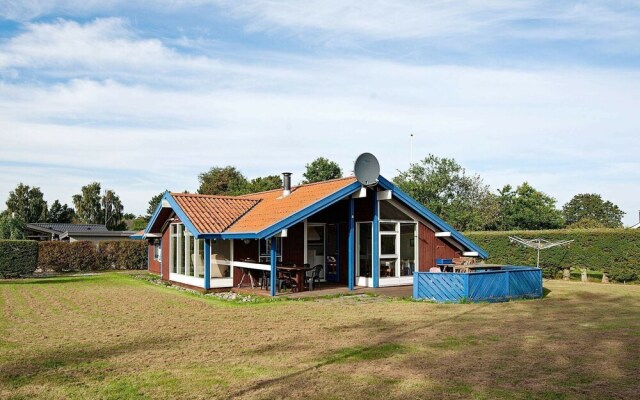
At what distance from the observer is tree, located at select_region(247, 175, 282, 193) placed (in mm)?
50806

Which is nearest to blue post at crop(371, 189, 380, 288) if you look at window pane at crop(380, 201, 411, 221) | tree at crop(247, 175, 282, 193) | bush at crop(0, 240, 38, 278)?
window pane at crop(380, 201, 411, 221)

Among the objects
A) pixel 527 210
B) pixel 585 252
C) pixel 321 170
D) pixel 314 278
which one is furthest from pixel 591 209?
pixel 314 278

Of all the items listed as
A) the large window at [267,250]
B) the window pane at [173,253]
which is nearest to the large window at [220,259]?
the large window at [267,250]

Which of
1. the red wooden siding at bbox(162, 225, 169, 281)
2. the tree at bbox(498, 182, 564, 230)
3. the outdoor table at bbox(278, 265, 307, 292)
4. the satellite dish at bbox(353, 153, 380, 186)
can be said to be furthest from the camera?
the tree at bbox(498, 182, 564, 230)

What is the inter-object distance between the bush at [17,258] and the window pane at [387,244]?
18.2 m

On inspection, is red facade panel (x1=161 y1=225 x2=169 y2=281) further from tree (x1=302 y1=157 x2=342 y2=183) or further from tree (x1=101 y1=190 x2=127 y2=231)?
tree (x1=101 y1=190 x2=127 y2=231)

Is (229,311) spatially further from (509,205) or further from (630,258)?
(509,205)

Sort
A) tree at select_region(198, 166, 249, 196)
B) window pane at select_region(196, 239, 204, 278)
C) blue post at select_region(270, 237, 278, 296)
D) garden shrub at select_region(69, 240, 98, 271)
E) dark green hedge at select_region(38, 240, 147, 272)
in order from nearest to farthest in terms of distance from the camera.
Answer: blue post at select_region(270, 237, 278, 296) → window pane at select_region(196, 239, 204, 278) → dark green hedge at select_region(38, 240, 147, 272) → garden shrub at select_region(69, 240, 98, 271) → tree at select_region(198, 166, 249, 196)

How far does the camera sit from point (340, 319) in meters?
12.4

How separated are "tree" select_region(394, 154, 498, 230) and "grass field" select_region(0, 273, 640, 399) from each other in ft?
118

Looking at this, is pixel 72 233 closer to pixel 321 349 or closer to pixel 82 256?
pixel 82 256

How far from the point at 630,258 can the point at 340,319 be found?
15.5 metres

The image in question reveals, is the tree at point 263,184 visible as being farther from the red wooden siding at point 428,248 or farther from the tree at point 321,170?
the red wooden siding at point 428,248

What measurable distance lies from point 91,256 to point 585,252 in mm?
24855
